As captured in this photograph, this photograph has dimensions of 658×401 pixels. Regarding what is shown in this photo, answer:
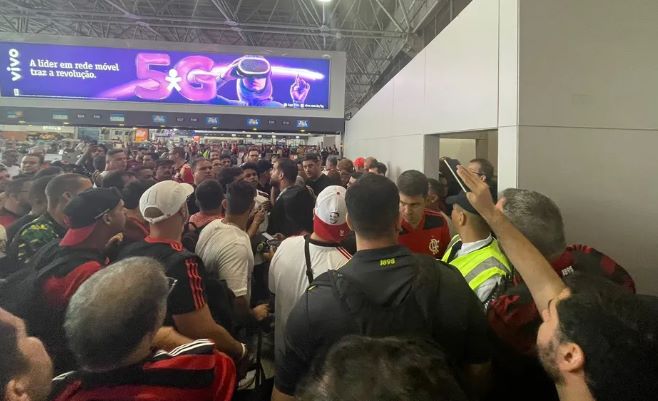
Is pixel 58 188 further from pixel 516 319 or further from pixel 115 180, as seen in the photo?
pixel 516 319

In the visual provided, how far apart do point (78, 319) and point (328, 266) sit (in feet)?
3.56

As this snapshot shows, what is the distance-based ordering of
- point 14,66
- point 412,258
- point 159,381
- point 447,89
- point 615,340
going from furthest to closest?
point 14,66
point 447,89
point 412,258
point 159,381
point 615,340

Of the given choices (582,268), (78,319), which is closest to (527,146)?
(582,268)

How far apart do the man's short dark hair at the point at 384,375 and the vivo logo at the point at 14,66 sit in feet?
35.0

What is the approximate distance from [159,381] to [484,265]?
1.38 metres

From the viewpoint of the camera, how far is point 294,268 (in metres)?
1.96

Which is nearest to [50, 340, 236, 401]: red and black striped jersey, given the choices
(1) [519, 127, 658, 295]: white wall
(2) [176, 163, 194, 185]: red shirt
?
(1) [519, 127, 658, 295]: white wall

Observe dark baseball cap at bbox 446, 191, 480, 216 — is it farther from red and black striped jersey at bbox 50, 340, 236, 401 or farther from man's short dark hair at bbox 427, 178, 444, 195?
man's short dark hair at bbox 427, 178, 444, 195

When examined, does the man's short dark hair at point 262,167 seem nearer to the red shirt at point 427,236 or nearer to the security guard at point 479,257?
the red shirt at point 427,236

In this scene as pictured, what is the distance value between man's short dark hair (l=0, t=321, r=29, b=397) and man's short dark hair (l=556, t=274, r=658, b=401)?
4.21ft

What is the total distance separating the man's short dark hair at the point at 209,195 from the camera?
283cm

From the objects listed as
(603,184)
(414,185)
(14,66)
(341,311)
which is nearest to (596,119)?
(603,184)

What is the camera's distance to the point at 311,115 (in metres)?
9.04

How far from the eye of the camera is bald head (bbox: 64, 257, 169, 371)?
105cm
